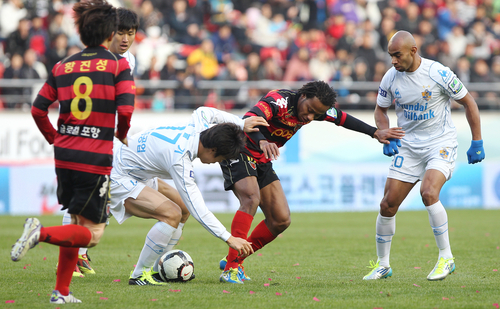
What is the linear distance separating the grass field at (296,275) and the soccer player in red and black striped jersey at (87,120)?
59 cm

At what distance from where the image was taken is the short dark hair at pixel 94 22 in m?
4.53

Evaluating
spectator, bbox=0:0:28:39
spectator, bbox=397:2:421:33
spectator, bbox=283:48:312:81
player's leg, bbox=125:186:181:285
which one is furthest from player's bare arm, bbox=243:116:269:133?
spectator, bbox=397:2:421:33

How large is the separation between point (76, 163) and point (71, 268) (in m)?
0.85

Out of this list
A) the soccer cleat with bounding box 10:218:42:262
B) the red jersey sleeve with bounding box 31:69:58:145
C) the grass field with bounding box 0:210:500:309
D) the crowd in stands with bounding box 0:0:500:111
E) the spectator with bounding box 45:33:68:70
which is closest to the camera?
the soccer cleat with bounding box 10:218:42:262

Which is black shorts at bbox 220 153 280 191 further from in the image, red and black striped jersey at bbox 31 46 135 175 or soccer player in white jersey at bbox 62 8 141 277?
red and black striped jersey at bbox 31 46 135 175

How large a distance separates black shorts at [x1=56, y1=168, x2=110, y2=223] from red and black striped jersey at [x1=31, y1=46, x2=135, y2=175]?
55 mm

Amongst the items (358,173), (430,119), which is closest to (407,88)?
(430,119)

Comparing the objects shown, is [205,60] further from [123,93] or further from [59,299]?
[59,299]

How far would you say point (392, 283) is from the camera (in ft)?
19.0

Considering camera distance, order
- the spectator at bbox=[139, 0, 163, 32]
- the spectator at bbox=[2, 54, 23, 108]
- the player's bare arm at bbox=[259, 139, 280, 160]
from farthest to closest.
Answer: the spectator at bbox=[139, 0, 163, 32]
the spectator at bbox=[2, 54, 23, 108]
the player's bare arm at bbox=[259, 139, 280, 160]

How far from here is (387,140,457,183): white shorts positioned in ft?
21.0

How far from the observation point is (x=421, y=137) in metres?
6.55

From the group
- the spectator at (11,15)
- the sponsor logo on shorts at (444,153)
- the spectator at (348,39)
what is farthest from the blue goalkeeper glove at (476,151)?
the spectator at (11,15)

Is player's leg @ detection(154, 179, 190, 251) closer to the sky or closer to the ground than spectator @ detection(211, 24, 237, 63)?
closer to the ground
